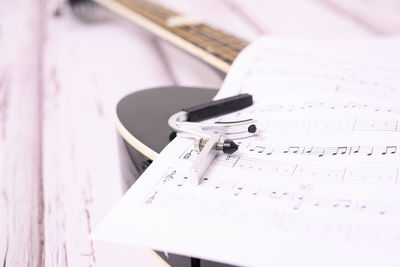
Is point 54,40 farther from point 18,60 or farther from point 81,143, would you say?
point 81,143

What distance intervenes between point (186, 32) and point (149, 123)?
42 cm

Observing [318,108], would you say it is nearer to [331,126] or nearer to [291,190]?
[331,126]

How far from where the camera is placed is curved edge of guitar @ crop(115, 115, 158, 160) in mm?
488

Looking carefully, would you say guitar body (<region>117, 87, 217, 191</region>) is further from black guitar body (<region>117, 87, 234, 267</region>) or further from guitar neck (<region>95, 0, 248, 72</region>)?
guitar neck (<region>95, 0, 248, 72</region>)

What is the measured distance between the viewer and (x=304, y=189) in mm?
395

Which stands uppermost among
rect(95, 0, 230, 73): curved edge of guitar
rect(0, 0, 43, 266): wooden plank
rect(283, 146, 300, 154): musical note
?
rect(283, 146, 300, 154): musical note

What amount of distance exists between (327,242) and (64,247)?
0.34m

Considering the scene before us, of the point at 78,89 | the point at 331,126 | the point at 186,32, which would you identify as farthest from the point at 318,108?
the point at 78,89

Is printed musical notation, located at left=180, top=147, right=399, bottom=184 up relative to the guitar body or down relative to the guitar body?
up

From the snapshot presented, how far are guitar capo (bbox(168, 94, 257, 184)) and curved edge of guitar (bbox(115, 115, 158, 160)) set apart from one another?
0.13ft

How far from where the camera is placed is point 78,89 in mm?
991

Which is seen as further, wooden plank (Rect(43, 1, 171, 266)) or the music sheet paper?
wooden plank (Rect(43, 1, 171, 266))

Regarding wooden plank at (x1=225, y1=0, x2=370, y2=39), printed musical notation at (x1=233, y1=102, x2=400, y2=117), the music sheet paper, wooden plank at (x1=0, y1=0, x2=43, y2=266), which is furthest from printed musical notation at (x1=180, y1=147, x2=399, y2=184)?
wooden plank at (x1=225, y1=0, x2=370, y2=39)

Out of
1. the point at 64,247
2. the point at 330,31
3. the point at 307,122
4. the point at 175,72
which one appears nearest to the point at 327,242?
the point at 307,122
